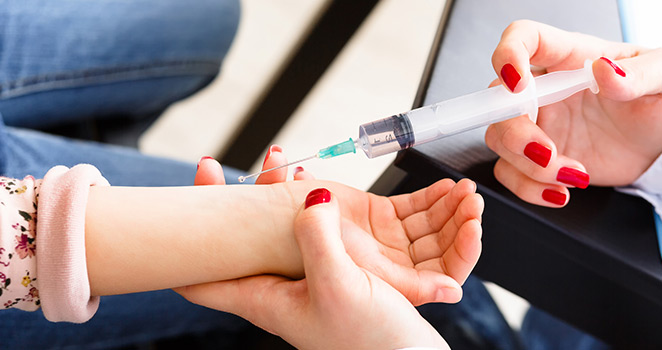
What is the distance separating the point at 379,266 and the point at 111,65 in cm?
58

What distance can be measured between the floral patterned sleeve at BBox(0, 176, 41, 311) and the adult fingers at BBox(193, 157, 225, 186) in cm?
18

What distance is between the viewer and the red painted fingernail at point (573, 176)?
615 mm

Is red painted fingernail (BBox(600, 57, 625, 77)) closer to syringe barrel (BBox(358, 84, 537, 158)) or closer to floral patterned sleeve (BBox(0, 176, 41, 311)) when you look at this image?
syringe barrel (BBox(358, 84, 537, 158))

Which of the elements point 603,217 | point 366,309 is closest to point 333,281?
point 366,309

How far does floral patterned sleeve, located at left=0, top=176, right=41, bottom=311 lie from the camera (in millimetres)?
555

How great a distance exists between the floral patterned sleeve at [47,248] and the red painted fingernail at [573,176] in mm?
525

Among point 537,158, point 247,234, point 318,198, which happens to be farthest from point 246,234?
point 537,158

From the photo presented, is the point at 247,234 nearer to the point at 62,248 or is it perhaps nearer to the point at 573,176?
the point at 62,248

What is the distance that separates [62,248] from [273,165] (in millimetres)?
247

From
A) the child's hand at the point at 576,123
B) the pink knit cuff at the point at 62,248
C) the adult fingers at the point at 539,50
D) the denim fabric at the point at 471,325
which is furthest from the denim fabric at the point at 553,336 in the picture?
the pink knit cuff at the point at 62,248

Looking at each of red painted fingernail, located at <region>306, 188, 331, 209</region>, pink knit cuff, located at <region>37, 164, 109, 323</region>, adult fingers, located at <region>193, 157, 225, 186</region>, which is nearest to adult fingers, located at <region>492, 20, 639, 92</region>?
red painted fingernail, located at <region>306, 188, 331, 209</region>

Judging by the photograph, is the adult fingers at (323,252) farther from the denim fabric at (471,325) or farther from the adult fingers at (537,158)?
the denim fabric at (471,325)

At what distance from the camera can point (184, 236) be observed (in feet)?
2.06

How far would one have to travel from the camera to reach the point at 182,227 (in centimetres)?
63
